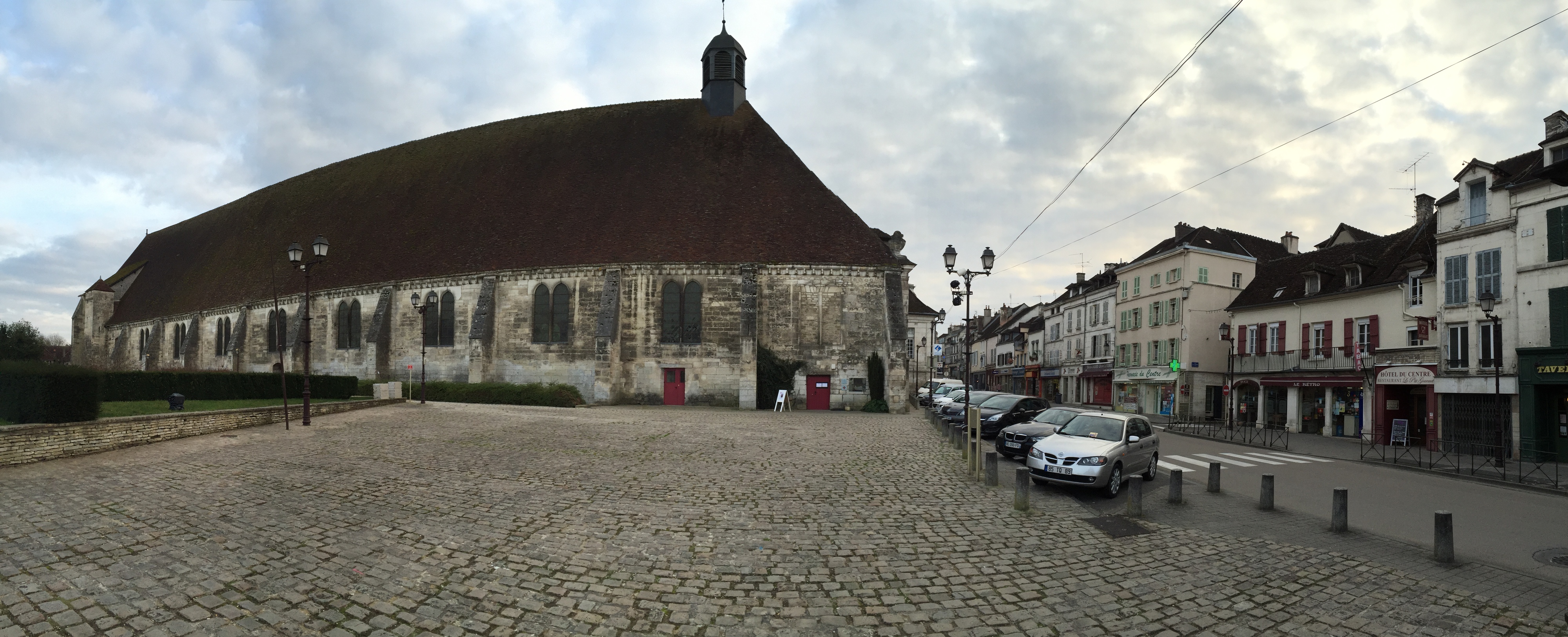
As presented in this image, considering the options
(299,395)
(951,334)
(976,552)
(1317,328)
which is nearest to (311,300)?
(299,395)

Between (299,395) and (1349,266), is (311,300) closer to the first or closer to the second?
(299,395)

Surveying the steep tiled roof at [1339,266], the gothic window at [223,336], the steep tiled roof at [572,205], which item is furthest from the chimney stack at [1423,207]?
the gothic window at [223,336]

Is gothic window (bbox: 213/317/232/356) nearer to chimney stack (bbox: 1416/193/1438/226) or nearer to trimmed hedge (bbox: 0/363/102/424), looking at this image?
trimmed hedge (bbox: 0/363/102/424)

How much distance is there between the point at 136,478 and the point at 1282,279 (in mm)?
37725

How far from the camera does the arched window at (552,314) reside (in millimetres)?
28859

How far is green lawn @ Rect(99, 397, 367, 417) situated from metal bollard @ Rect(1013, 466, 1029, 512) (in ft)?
49.1

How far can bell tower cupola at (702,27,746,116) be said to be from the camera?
1305 inches

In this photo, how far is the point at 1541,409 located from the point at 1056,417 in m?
14.4

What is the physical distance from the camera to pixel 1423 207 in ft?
91.4

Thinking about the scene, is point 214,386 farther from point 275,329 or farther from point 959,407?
point 959,407

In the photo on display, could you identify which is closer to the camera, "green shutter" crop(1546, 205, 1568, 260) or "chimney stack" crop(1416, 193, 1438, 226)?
"green shutter" crop(1546, 205, 1568, 260)

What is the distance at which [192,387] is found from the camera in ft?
65.2

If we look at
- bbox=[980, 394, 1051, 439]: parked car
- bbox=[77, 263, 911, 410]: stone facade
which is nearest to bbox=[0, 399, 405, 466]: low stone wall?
bbox=[77, 263, 911, 410]: stone facade

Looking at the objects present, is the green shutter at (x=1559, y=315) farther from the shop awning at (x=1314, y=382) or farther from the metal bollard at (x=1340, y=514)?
the metal bollard at (x=1340, y=514)
